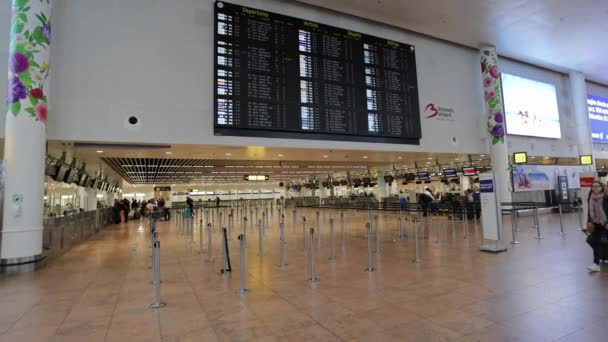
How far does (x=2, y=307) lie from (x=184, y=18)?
7.98 metres

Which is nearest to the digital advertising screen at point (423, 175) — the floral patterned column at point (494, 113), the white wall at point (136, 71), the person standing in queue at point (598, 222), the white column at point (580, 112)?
the floral patterned column at point (494, 113)

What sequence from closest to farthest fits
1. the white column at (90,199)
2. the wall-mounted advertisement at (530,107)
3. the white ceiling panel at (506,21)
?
the white ceiling panel at (506,21)
the white column at (90,199)
the wall-mounted advertisement at (530,107)

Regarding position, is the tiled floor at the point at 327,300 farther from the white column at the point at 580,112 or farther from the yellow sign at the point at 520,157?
the white column at the point at 580,112

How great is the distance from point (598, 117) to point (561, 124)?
4972 millimetres

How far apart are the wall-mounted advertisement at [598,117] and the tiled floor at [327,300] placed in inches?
707

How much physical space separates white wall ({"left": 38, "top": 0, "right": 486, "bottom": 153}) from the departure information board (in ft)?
1.41

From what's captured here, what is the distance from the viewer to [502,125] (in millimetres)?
14344

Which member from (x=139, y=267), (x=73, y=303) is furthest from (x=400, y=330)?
(x=139, y=267)

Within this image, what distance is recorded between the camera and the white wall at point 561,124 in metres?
16.5

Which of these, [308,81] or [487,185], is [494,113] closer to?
[487,185]

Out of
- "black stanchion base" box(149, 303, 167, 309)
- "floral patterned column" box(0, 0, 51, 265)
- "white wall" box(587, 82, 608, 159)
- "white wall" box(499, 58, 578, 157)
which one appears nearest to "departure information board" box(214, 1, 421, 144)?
"floral patterned column" box(0, 0, 51, 265)

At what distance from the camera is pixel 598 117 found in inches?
825

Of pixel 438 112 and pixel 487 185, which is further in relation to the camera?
pixel 438 112

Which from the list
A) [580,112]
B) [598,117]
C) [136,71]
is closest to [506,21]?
[580,112]
